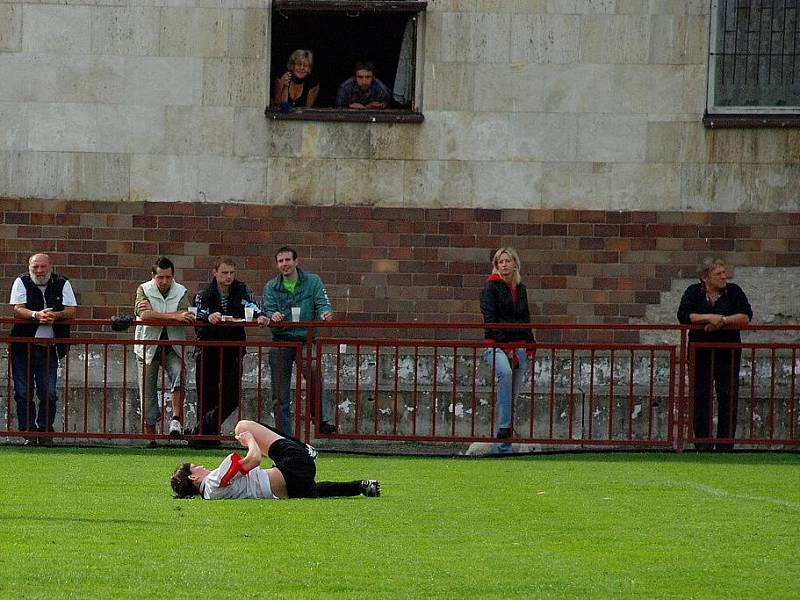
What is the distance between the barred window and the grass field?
5.32 meters

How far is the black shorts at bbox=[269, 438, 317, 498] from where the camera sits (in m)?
10.5

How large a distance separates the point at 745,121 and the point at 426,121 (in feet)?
10.6

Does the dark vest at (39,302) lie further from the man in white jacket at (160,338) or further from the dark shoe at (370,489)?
the dark shoe at (370,489)

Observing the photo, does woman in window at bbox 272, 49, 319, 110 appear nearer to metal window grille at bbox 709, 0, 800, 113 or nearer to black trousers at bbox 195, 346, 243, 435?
black trousers at bbox 195, 346, 243, 435

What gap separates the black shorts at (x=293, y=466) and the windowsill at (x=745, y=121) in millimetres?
8051

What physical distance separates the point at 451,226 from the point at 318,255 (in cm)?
138

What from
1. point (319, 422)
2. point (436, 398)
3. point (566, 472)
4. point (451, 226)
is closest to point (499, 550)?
point (566, 472)

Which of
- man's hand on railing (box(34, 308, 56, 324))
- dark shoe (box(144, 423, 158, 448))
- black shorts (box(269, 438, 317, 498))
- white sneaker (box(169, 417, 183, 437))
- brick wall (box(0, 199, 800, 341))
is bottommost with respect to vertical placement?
dark shoe (box(144, 423, 158, 448))

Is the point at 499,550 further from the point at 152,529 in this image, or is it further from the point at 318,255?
the point at 318,255

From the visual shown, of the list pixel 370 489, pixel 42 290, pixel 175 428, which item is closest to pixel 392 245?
pixel 175 428

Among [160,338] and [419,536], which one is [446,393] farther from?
[419,536]

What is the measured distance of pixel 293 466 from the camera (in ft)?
34.6

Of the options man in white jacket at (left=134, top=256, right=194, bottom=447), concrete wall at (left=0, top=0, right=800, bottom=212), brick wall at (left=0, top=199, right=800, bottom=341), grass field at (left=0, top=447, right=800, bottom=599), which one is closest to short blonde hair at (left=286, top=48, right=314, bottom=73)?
concrete wall at (left=0, top=0, right=800, bottom=212)

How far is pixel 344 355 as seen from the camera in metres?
16.8
